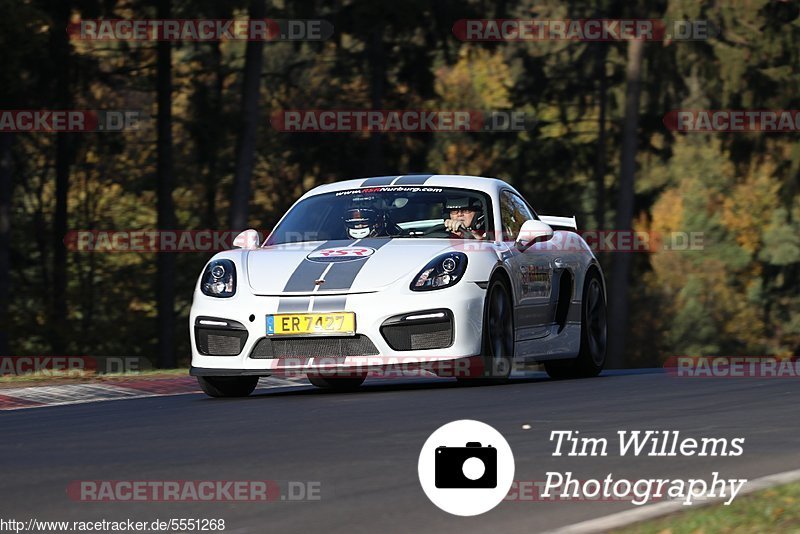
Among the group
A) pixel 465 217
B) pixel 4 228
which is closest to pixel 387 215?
pixel 465 217

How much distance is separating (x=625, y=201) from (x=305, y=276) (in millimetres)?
20980

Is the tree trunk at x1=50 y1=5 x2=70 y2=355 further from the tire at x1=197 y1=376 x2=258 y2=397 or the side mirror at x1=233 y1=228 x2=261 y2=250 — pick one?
the tire at x1=197 y1=376 x2=258 y2=397

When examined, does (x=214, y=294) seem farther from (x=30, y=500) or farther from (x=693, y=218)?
(x=693, y=218)

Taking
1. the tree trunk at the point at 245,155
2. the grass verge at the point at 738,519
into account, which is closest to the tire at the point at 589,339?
the grass verge at the point at 738,519

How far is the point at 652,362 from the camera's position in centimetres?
5419

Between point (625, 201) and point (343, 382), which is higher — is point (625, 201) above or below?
above

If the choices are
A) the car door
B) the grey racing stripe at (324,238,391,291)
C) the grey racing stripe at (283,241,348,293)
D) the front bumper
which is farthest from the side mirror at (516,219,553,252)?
the grey racing stripe at (283,241,348,293)

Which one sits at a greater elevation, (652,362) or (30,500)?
(30,500)

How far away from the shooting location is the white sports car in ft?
33.4

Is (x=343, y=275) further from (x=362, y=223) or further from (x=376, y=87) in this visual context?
(x=376, y=87)

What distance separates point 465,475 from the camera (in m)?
6.10

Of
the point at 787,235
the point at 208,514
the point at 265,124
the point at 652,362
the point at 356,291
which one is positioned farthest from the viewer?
the point at 652,362

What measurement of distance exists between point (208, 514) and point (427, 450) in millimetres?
1263

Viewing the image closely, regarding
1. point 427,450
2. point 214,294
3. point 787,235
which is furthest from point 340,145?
point 427,450
